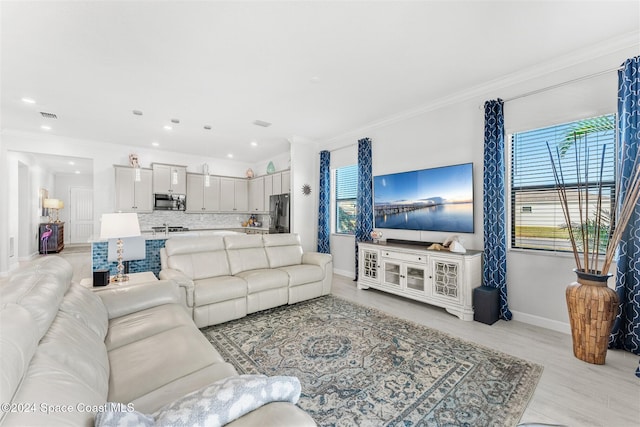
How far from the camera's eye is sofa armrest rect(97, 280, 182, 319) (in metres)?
2.11

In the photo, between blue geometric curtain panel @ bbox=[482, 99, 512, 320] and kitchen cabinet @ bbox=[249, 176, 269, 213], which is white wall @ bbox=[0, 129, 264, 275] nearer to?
kitchen cabinet @ bbox=[249, 176, 269, 213]

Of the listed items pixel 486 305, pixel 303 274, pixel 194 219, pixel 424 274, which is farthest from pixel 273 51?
pixel 194 219

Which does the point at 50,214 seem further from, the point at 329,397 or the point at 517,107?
the point at 517,107

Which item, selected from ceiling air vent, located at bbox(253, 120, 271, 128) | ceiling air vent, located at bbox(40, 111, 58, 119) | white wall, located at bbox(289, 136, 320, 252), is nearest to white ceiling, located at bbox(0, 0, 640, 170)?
ceiling air vent, located at bbox(40, 111, 58, 119)

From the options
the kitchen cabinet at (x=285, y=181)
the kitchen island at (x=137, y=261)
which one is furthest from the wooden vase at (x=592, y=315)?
the kitchen cabinet at (x=285, y=181)

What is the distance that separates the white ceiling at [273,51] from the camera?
2.18 metres

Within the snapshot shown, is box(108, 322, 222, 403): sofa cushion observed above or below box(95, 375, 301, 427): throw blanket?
below

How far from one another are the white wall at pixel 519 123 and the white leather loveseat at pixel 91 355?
3.28m

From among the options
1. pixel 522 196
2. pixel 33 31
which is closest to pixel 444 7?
pixel 522 196

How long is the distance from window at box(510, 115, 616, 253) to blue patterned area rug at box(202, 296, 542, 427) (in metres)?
1.52

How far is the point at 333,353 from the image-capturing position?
7.92ft

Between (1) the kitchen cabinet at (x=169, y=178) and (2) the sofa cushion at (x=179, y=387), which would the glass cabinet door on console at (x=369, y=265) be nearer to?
(2) the sofa cushion at (x=179, y=387)

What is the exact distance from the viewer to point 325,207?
5664 millimetres

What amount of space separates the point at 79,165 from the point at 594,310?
11.2 metres
